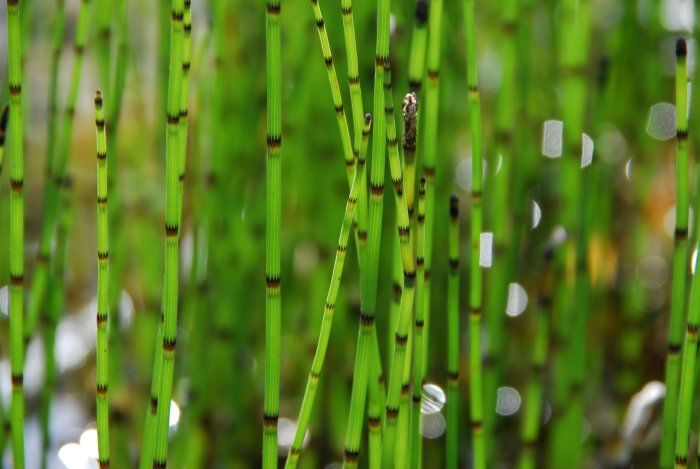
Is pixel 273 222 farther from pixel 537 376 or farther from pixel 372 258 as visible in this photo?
pixel 537 376

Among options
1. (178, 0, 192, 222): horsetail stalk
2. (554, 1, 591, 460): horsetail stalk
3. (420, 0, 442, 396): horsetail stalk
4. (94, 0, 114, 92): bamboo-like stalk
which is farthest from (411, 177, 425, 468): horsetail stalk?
(94, 0, 114, 92): bamboo-like stalk

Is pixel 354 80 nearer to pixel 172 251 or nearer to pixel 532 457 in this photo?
pixel 172 251

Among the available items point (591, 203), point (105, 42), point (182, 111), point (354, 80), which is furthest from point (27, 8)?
point (591, 203)

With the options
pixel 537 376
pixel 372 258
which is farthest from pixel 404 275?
pixel 537 376

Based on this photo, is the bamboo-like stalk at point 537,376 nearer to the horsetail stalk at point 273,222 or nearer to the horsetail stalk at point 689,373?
the horsetail stalk at point 689,373

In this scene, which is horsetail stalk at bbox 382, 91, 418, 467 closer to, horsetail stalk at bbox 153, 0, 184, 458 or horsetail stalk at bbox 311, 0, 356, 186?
horsetail stalk at bbox 311, 0, 356, 186
